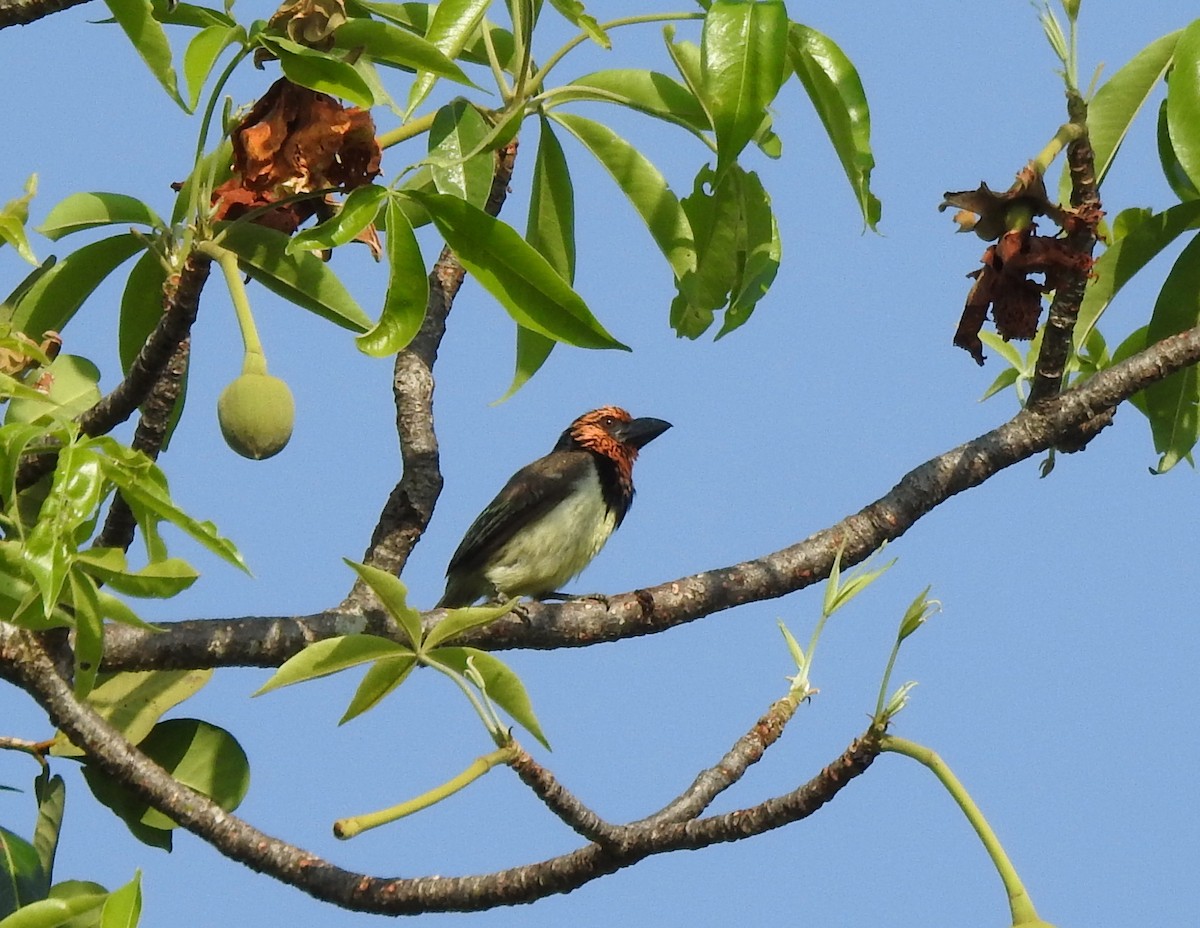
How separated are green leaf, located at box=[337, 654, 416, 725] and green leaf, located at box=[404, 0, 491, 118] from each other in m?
1.08

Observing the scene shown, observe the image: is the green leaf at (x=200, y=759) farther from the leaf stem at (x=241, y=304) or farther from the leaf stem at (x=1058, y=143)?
the leaf stem at (x=1058, y=143)

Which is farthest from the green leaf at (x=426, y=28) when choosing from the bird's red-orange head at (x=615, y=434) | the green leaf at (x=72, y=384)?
the bird's red-orange head at (x=615, y=434)

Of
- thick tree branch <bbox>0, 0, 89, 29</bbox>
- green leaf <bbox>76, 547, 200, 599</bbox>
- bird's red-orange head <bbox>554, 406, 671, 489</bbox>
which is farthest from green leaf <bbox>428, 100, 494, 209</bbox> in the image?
bird's red-orange head <bbox>554, 406, 671, 489</bbox>

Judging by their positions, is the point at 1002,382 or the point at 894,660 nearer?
the point at 894,660

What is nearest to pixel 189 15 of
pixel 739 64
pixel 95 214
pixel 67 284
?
pixel 95 214

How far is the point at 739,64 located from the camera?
2.99m

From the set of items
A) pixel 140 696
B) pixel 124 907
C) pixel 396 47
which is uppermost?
pixel 396 47

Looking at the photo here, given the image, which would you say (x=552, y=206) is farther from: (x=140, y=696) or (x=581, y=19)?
(x=140, y=696)

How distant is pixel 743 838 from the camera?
A: 2992mm

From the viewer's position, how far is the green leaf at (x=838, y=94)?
3396 mm

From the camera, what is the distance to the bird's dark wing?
7.51 meters

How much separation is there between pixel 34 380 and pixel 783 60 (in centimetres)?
176

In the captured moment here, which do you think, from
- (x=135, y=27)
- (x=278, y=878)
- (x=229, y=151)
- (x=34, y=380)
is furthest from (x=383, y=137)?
(x=278, y=878)

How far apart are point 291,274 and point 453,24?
630mm
